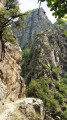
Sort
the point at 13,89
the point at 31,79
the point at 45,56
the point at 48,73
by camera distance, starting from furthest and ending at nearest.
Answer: the point at 45,56 < the point at 48,73 < the point at 31,79 < the point at 13,89

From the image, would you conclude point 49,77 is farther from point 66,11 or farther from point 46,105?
point 66,11

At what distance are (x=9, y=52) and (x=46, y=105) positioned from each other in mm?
17930

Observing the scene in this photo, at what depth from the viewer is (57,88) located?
47.2 m

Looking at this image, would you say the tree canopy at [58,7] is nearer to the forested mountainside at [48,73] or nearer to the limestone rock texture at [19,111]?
the limestone rock texture at [19,111]

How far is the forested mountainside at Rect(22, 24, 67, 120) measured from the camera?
31.1 meters

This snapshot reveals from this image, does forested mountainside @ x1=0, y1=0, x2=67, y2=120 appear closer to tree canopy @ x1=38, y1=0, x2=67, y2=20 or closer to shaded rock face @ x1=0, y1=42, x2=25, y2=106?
shaded rock face @ x1=0, y1=42, x2=25, y2=106

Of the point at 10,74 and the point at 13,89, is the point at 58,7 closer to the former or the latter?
the point at 10,74

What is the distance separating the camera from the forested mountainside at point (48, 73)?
31.1 metres

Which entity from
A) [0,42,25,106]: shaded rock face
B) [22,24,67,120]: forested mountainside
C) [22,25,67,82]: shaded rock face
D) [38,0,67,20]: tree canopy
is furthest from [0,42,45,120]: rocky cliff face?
[22,25,67,82]: shaded rock face

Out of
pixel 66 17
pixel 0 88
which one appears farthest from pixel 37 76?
pixel 66 17

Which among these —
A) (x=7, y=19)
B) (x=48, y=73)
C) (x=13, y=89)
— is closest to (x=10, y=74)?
(x=13, y=89)

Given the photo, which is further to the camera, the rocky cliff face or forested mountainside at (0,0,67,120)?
the rocky cliff face

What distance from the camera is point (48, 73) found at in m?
47.5

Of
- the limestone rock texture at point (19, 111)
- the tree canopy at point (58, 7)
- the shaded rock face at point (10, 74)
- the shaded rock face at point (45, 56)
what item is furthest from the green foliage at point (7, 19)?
the shaded rock face at point (45, 56)
